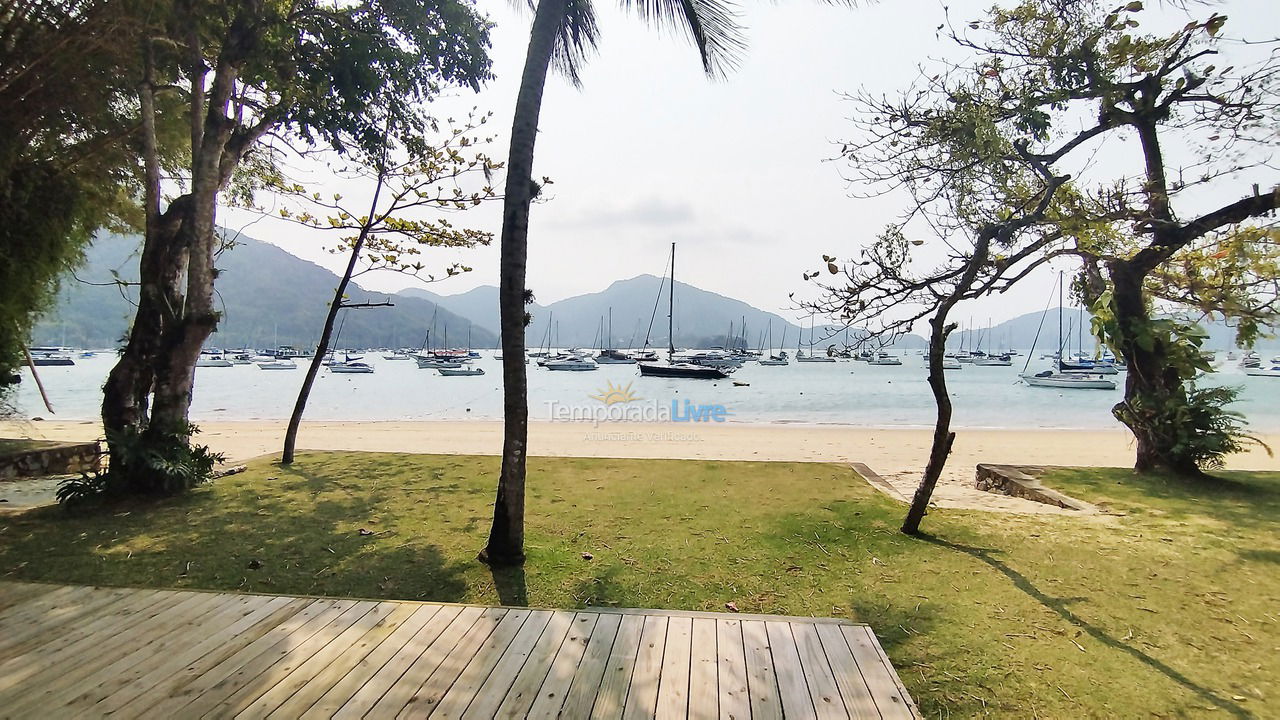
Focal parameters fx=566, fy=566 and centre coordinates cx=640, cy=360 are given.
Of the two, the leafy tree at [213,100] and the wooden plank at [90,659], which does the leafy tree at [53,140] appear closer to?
A: the leafy tree at [213,100]

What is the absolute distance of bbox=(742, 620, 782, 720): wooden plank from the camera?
2.49 m

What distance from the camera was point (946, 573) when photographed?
194 inches

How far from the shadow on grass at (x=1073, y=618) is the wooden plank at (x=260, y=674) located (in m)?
4.71

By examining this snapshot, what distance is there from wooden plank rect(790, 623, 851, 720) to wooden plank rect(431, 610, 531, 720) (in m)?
1.44

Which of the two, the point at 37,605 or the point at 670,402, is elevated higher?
the point at 37,605

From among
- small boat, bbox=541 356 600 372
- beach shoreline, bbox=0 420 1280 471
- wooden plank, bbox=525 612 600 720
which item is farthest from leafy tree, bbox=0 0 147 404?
small boat, bbox=541 356 600 372

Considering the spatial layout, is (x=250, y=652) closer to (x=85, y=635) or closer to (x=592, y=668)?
(x=85, y=635)

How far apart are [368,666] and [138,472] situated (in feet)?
20.7

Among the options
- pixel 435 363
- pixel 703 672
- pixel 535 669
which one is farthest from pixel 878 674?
pixel 435 363

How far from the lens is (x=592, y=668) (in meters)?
2.82

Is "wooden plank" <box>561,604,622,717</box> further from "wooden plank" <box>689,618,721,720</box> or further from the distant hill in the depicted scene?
the distant hill

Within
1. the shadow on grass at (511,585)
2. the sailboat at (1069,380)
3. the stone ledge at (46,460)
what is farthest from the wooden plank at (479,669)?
the sailboat at (1069,380)

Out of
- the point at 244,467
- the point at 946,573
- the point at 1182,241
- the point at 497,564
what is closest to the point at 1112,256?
the point at 1182,241

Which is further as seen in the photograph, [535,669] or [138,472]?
[138,472]
